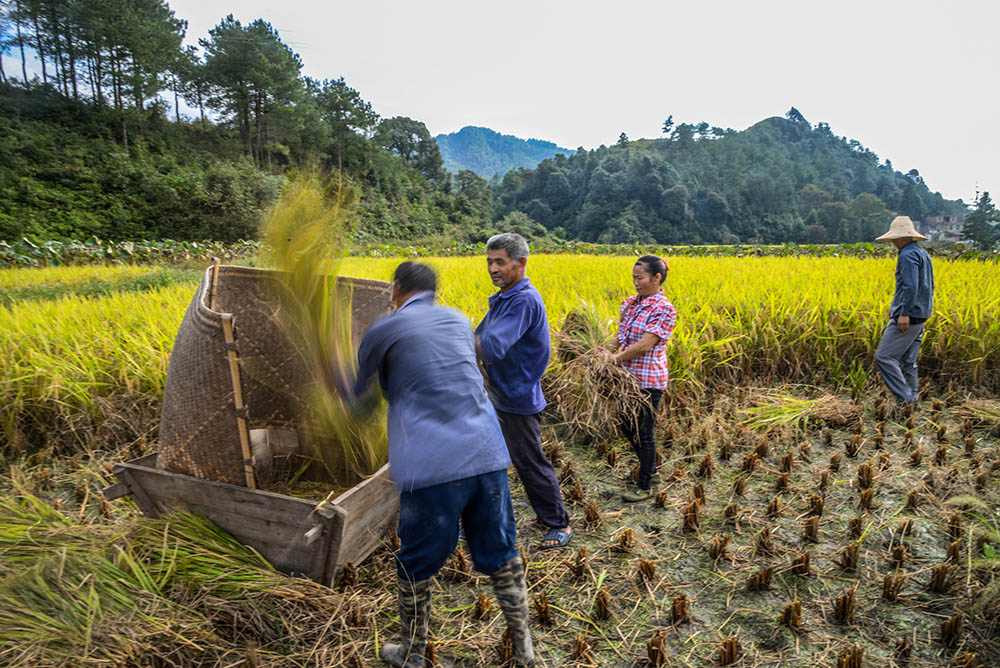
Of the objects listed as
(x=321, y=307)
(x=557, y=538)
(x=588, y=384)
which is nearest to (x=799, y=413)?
(x=588, y=384)

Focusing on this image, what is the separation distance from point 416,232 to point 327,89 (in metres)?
16.8

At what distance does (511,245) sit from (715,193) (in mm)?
61588

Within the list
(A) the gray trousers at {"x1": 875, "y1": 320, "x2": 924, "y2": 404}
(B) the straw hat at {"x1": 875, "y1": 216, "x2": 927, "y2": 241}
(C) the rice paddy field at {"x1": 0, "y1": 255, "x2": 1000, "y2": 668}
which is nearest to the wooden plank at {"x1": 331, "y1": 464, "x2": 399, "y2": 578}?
(C) the rice paddy field at {"x1": 0, "y1": 255, "x2": 1000, "y2": 668}

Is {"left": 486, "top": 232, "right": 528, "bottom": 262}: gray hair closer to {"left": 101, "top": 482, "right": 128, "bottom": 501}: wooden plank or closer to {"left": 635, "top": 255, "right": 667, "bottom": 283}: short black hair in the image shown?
{"left": 635, "top": 255, "right": 667, "bottom": 283}: short black hair

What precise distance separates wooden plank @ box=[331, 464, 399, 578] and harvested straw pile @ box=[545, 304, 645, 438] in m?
1.44

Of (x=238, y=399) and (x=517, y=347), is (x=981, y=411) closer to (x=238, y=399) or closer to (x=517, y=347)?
(x=517, y=347)

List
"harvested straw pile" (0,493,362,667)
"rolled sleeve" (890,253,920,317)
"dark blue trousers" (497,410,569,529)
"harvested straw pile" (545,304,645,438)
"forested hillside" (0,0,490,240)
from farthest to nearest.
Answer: "forested hillside" (0,0,490,240), "rolled sleeve" (890,253,920,317), "harvested straw pile" (545,304,645,438), "dark blue trousers" (497,410,569,529), "harvested straw pile" (0,493,362,667)

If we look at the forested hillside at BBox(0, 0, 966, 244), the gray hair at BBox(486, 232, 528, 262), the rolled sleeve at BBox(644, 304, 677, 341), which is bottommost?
the rolled sleeve at BBox(644, 304, 677, 341)

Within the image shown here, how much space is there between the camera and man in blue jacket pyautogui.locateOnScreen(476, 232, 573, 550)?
2102mm

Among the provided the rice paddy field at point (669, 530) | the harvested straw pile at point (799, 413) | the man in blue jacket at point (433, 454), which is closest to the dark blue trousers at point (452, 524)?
the man in blue jacket at point (433, 454)

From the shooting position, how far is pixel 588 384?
3.17 metres

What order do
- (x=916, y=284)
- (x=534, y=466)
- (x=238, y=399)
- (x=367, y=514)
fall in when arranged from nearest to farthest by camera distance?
(x=238, y=399)
(x=367, y=514)
(x=534, y=466)
(x=916, y=284)

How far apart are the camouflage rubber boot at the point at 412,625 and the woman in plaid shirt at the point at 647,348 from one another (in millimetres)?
1485

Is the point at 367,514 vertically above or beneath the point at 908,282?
beneath
